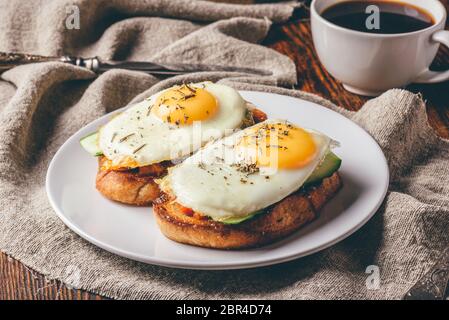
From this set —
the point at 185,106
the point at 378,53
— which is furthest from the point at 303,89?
the point at 185,106

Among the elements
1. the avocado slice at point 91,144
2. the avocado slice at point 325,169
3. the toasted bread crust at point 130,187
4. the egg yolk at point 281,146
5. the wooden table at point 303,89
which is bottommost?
the wooden table at point 303,89

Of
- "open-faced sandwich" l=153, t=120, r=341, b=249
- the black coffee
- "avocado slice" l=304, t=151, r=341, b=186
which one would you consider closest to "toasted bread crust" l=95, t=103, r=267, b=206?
"open-faced sandwich" l=153, t=120, r=341, b=249

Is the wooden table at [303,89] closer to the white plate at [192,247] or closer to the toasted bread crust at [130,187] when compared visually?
the white plate at [192,247]

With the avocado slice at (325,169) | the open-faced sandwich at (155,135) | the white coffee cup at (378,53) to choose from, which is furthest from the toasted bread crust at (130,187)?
the white coffee cup at (378,53)

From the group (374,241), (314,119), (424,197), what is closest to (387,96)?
(314,119)

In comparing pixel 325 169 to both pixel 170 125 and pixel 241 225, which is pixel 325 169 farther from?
pixel 170 125

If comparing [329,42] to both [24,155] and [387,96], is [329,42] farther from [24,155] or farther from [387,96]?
[24,155]

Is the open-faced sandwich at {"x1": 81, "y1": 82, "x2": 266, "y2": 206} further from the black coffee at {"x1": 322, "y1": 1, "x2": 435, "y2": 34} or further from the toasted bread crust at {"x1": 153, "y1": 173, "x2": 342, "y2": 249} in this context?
the black coffee at {"x1": 322, "y1": 1, "x2": 435, "y2": 34}

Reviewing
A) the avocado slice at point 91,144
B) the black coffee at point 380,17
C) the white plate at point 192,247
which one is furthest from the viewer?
the black coffee at point 380,17
